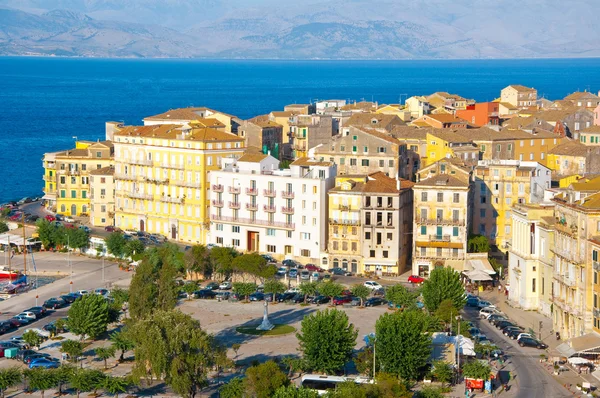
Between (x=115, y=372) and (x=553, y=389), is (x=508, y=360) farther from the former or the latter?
(x=115, y=372)

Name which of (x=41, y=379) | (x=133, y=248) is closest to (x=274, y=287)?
(x=133, y=248)

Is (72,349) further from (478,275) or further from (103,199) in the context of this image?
(103,199)

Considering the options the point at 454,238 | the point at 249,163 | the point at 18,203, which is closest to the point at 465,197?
the point at 454,238

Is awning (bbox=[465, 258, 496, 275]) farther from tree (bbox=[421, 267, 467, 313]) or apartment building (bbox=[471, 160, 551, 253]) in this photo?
tree (bbox=[421, 267, 467, 313])

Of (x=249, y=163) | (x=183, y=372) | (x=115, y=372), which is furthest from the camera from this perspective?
(x=249, y=163)

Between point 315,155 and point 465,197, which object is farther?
point 315,155

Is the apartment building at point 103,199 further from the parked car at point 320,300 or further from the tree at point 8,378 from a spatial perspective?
the tree at point 8,378
